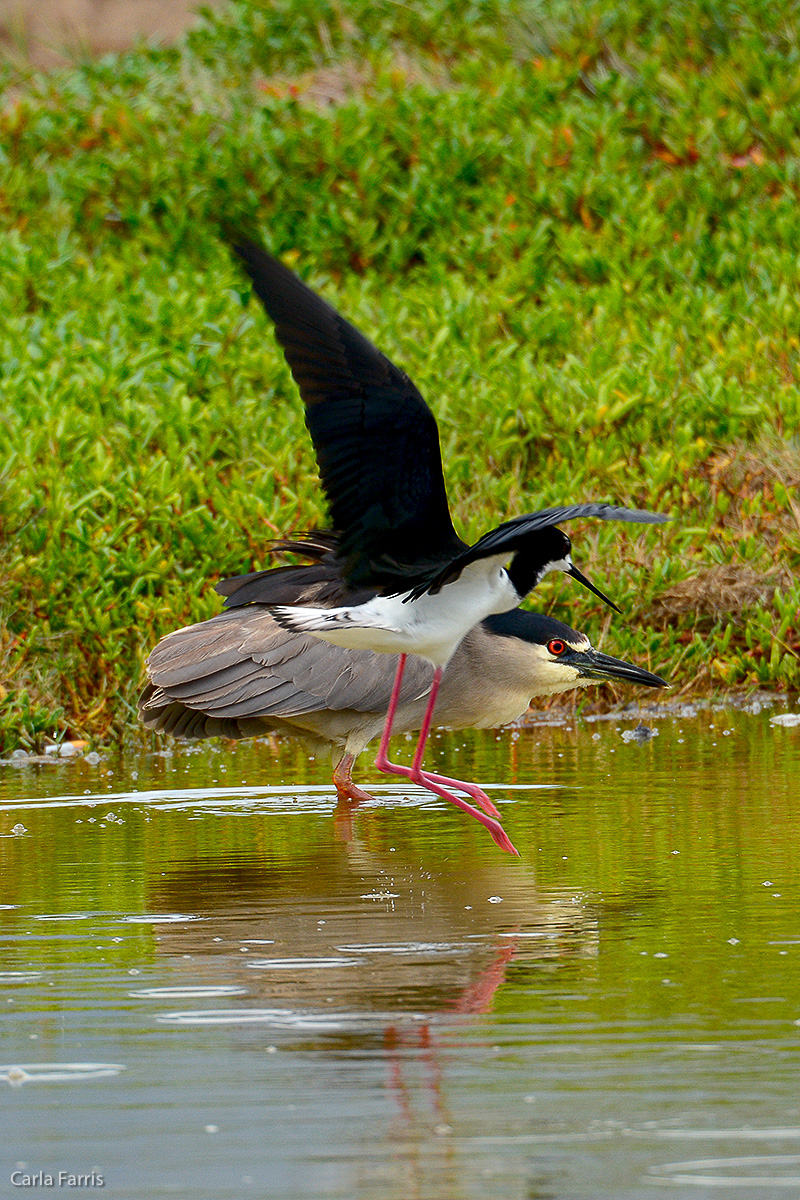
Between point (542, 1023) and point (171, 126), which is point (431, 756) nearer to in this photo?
point (542, 1023)

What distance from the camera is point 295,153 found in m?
13.4

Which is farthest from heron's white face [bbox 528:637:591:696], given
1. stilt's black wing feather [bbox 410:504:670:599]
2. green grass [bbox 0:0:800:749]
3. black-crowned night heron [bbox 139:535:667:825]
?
stilt's black wing feather [bbox 410:504:670:599]

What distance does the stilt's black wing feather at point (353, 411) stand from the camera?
4.91 meters

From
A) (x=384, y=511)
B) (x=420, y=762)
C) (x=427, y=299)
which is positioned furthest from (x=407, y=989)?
(x=427, y=299)

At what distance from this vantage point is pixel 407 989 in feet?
12.3

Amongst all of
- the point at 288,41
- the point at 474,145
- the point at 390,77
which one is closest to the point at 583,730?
the point at 474,145

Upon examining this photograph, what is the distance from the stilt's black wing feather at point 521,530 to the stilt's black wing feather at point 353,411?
17 centimetres

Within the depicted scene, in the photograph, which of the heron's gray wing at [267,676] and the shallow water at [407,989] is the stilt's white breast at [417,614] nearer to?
the shallow water at [407,989]

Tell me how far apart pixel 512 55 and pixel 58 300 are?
5.42 meters

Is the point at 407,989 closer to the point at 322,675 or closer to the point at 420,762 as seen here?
the point at 420,762

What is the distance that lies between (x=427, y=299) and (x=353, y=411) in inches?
244

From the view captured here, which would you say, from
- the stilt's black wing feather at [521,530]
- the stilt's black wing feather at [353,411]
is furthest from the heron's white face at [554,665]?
the stilt's black wing feather at [353,411]

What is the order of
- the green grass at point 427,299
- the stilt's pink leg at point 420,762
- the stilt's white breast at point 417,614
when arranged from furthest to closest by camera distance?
the green grass at point 427,299 < the stilt's pink leg at point 420,762 < the stilt's white breast at point 417,614

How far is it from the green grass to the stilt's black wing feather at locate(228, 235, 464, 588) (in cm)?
35
